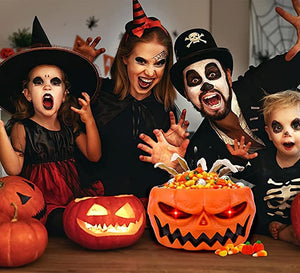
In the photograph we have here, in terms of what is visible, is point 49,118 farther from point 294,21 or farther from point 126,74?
point 294,21

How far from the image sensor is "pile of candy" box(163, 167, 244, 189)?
1797mm

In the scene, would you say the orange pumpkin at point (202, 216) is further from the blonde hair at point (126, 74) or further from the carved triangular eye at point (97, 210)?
the blonde hair at point (126, 74)

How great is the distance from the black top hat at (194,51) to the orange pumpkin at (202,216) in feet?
2.24

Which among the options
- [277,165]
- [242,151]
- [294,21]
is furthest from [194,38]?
[277,165]

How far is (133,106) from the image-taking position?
7.27 feet

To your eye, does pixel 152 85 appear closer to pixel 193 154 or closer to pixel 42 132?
pixel 193 154

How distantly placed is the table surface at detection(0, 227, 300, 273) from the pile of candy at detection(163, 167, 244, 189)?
0.89 ft

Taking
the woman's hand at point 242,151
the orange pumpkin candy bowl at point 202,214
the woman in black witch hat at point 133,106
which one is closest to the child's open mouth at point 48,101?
the woman in black witch hat at point 133,106

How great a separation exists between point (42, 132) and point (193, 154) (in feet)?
2.56

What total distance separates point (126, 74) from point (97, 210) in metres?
0.76

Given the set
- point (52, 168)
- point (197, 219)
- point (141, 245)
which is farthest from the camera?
point (52, 168)

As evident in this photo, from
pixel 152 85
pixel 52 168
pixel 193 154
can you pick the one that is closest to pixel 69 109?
pixel 52 168

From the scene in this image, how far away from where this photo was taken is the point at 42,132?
215cm

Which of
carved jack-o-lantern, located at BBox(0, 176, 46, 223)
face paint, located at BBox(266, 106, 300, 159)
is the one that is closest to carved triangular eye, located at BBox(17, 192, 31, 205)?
carved jack-o-lantern, located at BBox(0, 176, 46, 223)
